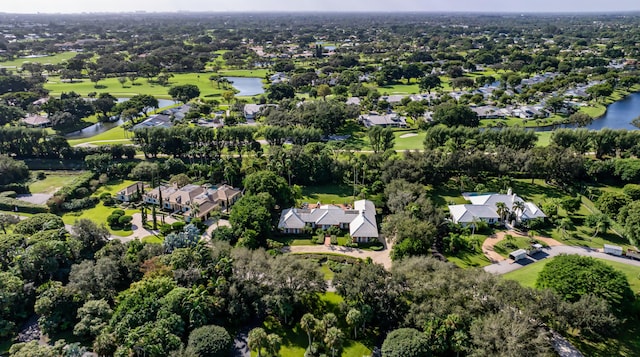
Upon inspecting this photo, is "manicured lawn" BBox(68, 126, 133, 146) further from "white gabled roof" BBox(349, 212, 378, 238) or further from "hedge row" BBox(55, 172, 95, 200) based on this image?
"white gabled roof" BBox(349, 212, 378, 238)

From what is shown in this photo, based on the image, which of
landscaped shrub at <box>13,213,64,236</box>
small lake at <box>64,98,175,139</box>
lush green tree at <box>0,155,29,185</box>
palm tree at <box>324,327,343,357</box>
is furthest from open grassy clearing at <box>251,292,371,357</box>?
small lake at <box>64,98,175,139</box>

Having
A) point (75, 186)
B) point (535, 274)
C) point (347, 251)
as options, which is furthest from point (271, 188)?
point (535, 274)

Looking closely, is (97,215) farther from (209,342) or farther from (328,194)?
(209,342)

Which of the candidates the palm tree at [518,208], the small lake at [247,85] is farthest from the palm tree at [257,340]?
the small lake at [247,85]

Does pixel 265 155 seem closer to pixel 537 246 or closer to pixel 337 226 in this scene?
pixel 337 226

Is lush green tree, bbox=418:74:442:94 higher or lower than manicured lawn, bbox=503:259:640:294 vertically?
higher

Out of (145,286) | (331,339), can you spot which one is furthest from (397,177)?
(145,286)
